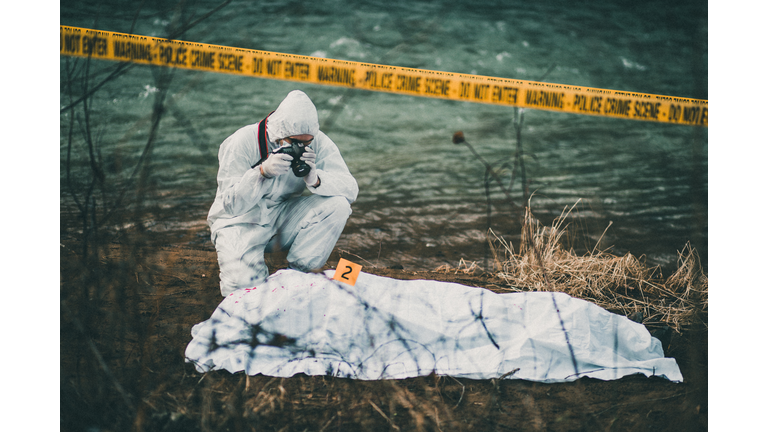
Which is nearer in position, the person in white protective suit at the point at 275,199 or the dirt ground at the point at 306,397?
the dirt ground at the point at 306,397

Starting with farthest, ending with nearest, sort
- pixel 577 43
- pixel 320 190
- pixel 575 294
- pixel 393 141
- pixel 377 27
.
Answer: pixel 393 141, pixel 577 43, pixel 377 27, pixel 575 294, pixel 320 190

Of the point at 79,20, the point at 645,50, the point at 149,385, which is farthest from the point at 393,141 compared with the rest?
the point at 149,385

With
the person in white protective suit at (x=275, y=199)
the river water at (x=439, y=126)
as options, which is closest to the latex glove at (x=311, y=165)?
the person in white protective suit at (x=275, y=199)

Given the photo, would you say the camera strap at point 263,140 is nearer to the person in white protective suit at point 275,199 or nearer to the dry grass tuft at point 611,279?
the person in white protective suit at point 275,199

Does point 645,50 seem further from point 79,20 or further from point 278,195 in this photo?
point 79,20

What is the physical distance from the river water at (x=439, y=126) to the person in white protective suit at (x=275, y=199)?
55 centimetres

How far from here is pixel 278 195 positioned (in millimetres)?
2611

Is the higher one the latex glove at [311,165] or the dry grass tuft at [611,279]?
the latex glove at [311,165]

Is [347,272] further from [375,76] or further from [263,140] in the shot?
[375,76]

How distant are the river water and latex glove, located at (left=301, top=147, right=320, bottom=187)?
0.78m

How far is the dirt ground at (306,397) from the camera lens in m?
2.02

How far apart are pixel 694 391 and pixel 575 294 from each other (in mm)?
785

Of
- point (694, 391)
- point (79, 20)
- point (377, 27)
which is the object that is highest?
point (377, 27)

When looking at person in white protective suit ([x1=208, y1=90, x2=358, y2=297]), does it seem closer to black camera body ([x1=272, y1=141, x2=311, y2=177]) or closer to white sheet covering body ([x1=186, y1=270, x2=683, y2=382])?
black camera body ([x1=272, y1=141, x2=311, y2=177])
